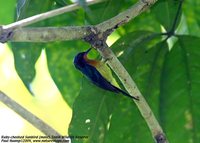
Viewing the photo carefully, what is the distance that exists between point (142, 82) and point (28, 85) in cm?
30

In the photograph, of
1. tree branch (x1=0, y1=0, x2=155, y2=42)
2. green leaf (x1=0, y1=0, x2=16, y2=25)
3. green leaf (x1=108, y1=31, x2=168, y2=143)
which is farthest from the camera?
green leaf (x1=0, y1=0, x2=16, y2=25)

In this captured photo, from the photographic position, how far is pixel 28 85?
1.56m

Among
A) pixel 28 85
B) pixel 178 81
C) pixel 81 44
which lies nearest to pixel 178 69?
pixel 178 81

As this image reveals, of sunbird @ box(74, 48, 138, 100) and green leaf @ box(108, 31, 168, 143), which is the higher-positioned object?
green leaf @ box(108, 31, 168, 143)

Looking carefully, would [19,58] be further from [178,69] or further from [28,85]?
[178,69]

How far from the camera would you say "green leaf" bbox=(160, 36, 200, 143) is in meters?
1.56

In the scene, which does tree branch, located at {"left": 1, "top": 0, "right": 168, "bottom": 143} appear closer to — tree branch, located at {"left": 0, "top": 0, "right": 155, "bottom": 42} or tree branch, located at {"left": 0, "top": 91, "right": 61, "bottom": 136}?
tree branch, located at {"left": 0, "top": 0, "right": 155, "bottom": 42}

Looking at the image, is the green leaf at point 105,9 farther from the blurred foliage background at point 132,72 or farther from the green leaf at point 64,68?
the green leaf at point 64,68

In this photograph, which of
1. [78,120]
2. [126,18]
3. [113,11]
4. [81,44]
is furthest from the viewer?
[81,44]

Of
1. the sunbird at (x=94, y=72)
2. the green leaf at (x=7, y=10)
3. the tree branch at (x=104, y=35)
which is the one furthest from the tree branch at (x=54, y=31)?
the green leaf at (x=7, y=10)

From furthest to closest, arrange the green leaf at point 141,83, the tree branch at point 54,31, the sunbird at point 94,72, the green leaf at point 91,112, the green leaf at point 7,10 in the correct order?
the green leaf at point 7,10, the green leaf at point 141,83, the green leaf at point 91,112, the sunbird at point 94,72, the tree branch at point 54,31

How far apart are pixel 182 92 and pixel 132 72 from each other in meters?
0.16

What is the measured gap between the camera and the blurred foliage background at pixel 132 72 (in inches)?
57.6

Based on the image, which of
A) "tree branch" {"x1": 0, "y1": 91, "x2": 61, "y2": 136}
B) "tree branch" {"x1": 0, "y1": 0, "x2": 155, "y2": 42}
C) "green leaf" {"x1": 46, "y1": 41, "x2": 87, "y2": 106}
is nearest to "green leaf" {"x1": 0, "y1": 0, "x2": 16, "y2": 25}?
"green leaf" {"x1": 46, "y1": 41, "x2": 87, "y2": 106}
